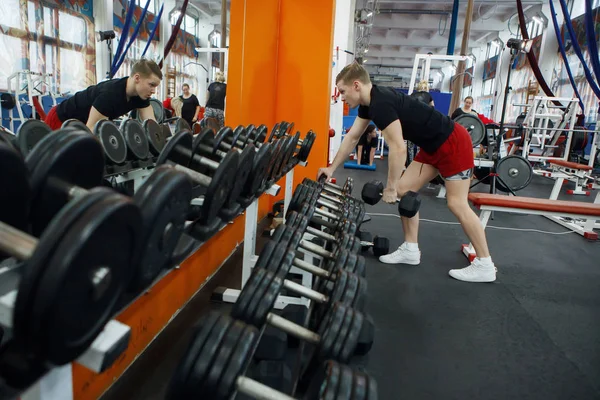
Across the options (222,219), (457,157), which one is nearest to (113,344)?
(222,219)

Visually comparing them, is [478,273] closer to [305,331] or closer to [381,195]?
[381,195]

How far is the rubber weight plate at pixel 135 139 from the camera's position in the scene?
6.11 feet

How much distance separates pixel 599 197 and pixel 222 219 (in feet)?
12.6

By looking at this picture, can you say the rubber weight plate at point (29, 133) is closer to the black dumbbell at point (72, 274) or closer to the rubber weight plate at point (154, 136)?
the rubber weight plate at point (154, 136)

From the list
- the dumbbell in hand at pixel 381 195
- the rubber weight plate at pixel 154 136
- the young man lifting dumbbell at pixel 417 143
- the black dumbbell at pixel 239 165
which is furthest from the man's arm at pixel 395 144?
the rubber weight plate at pixel 154 136

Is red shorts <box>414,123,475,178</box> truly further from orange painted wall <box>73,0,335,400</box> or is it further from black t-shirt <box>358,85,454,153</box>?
orange painted wall <box>73,0,335,400</box>

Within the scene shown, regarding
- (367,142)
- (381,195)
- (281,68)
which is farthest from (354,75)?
(367,142)

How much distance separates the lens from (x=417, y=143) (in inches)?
93.4

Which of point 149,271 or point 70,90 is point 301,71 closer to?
point 149,271

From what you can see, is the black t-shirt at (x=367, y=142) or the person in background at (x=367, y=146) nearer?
the person in background at (x=367, y=146)

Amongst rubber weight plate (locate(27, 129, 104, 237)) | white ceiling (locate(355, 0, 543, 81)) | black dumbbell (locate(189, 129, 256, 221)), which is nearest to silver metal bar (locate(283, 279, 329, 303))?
black dumbbell (locate(189, 129, 256, 221))

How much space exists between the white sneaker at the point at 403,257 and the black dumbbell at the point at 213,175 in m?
1.52

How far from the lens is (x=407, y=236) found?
2.61 metres

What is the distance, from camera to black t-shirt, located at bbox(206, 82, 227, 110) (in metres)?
4.31
